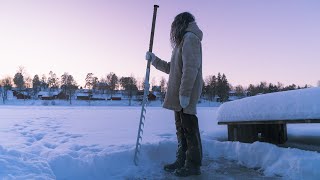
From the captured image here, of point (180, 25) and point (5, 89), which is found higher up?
point (5, 89)

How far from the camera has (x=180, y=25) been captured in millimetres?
4164

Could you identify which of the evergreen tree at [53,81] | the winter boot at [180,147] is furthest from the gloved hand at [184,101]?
the evergreen tree at [53,81]

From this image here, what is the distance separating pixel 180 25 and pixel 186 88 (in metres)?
0.91

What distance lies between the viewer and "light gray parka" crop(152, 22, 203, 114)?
379cm

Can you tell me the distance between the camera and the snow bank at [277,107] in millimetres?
Result: 4211

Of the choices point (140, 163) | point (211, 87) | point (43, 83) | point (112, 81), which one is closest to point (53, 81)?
point (43, 83)

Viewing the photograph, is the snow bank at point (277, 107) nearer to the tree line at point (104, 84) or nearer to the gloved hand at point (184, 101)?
the gloved hand at point (184, 101)

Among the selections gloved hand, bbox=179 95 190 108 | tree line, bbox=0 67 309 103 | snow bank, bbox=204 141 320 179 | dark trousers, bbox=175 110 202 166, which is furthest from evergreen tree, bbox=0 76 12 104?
gloved hand, bbox=179 95 190 108

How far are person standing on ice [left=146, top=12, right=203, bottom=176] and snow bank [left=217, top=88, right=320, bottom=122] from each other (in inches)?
A: 56.7

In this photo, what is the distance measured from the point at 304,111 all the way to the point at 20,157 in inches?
144

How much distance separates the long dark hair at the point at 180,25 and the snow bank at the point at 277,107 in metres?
1.80

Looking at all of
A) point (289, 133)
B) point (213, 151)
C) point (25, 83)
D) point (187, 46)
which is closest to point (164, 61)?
point (187, 46)

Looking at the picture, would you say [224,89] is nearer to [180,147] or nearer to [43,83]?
[43,83]

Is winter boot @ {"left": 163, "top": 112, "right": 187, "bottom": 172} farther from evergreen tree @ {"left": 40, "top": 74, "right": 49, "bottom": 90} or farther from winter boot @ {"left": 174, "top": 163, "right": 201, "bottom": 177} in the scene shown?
evergreen tree @ {"left": 40, "top": 74, "right": 49, "bottom": 90}
